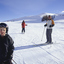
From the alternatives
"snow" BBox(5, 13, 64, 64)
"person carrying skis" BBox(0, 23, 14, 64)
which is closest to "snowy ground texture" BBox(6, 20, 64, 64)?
"snow" BBox(5, 13, 64, 64)

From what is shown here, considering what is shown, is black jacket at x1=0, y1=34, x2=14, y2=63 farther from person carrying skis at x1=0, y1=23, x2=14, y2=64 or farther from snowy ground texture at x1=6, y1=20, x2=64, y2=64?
snowy ground texture at x1=6, y1=20, x2=64, y2=64

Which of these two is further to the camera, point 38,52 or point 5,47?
point 38,52

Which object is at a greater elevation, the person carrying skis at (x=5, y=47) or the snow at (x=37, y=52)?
the person carrying skis at (x=5, y=47)

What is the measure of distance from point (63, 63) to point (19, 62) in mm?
1725

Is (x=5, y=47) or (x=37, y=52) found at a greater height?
(x=5, y=47)

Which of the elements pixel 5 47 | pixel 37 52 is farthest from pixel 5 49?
pixel 37 52

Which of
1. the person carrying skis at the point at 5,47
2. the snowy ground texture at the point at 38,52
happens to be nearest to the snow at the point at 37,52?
the snowy ground texture at the point at 38,52

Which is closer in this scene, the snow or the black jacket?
the black jacket

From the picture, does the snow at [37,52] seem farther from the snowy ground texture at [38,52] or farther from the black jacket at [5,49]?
the black jacket at [5,49]

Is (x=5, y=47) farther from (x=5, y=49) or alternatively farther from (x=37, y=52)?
(x=37, y=52)

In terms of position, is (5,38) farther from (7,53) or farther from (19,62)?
(19,62)

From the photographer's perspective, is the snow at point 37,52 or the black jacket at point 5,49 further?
the snow at point 37,52

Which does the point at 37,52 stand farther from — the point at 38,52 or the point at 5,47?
the point at 5,47

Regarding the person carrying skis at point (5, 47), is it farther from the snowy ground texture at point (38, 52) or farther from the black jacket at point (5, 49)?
the snowy ground texture at point (38, 52)
